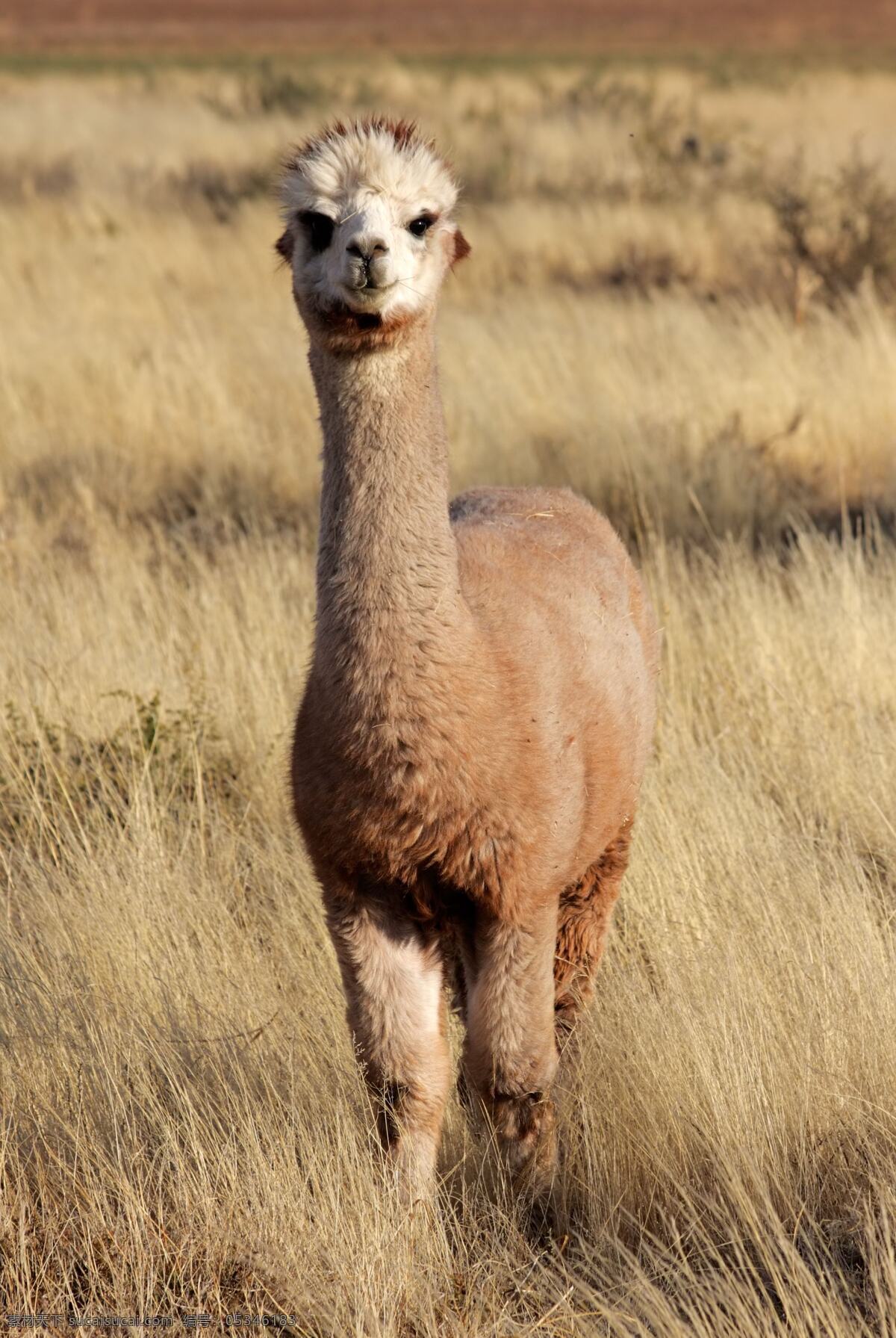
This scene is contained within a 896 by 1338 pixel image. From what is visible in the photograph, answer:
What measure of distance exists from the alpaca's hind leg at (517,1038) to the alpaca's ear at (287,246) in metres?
1.36

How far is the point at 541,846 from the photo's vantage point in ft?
9.61

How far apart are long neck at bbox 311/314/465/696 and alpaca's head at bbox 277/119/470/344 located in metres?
0.08

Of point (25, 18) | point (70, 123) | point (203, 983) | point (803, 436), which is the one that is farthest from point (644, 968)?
point (25, 18)

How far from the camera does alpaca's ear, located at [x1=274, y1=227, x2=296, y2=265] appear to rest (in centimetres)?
296

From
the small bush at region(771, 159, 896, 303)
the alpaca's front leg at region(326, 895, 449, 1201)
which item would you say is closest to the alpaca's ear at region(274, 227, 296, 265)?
the alpaca's front leg at region(326, 895, 449, 1201)

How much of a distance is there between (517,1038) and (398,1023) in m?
0.24

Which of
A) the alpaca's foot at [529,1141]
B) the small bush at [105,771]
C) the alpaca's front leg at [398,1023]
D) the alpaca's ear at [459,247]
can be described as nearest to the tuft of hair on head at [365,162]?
the alpaca's ear at [459,247]

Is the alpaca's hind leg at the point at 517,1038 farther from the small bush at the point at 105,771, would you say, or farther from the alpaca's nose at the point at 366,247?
the small bush at the point at 105,771

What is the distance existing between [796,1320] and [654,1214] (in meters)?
0.59

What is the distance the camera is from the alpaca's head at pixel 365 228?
8.63ft

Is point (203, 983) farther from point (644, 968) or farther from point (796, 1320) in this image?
point (796, 1320)

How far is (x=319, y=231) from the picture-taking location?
2771 mm

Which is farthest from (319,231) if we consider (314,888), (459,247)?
(314,888)

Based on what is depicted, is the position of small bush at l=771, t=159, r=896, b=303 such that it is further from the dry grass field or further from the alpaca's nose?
the alpaca's nose
